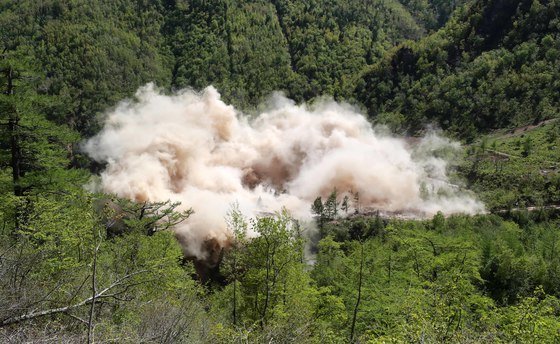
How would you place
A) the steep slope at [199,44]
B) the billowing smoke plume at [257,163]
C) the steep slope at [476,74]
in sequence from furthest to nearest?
1. the steep slope at [199,44]
2. the steep slope at [476,74]
3. the billowing smoke plume at [257,163]

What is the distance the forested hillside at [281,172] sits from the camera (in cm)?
1862

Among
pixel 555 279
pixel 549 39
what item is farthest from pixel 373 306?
pixel 549 39

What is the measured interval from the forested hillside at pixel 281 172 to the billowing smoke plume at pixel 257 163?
52cm

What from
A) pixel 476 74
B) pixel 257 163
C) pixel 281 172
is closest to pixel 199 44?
pixel 257 163

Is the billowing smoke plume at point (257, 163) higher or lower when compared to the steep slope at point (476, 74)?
lower

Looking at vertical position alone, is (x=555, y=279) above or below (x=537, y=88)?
below

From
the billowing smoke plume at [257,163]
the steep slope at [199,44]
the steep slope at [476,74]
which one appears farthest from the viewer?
the steep slope at [199,44]

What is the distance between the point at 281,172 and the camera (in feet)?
300

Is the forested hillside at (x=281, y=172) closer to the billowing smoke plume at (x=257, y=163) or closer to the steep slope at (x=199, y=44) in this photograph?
the billowing smoke plume at (x=257, y=163)

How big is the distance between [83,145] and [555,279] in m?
94.3

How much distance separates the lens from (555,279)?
144 feet

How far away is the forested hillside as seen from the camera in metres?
18.6

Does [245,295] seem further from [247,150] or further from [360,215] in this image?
[247,150]

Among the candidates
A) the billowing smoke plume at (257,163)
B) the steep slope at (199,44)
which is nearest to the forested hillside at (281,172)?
the billowing smoke plume at (257,163)
